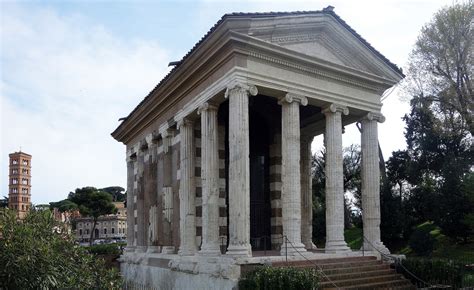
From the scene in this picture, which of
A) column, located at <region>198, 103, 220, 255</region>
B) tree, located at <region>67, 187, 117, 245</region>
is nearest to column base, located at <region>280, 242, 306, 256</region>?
column, located at <region>198, 103, 220, 255</region>

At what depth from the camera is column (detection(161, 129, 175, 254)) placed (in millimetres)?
20672

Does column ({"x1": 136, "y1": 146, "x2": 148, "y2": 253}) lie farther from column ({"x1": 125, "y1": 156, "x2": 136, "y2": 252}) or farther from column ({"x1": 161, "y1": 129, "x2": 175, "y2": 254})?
column ({"x1": 161, "y1": 129, "x2": 175, "y2": 254})

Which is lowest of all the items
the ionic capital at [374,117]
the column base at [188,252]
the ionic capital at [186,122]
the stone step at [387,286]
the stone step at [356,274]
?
the stone step at [387,286]

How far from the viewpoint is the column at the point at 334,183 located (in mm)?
17078

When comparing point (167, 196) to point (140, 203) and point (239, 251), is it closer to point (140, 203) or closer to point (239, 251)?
point (140, 203)

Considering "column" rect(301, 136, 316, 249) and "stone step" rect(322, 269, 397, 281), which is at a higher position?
"column" rect(301, 136, 316, 249)

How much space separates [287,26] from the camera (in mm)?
16516

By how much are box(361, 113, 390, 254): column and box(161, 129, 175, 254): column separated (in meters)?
8.32

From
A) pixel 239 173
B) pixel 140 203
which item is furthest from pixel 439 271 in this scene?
pixel 140 203

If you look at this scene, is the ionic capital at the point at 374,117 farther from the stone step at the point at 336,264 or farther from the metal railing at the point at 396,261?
the stone step at the point at 336,264

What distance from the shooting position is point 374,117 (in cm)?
1919

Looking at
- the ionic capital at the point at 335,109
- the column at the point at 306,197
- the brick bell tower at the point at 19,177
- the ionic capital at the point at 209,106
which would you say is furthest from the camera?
the brick bell tower at the point at 19,177

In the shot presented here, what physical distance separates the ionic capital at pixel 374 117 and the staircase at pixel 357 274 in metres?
5.66

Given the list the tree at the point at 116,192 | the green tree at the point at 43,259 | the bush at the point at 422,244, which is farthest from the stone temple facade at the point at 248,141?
the tree at the point at 116,192
